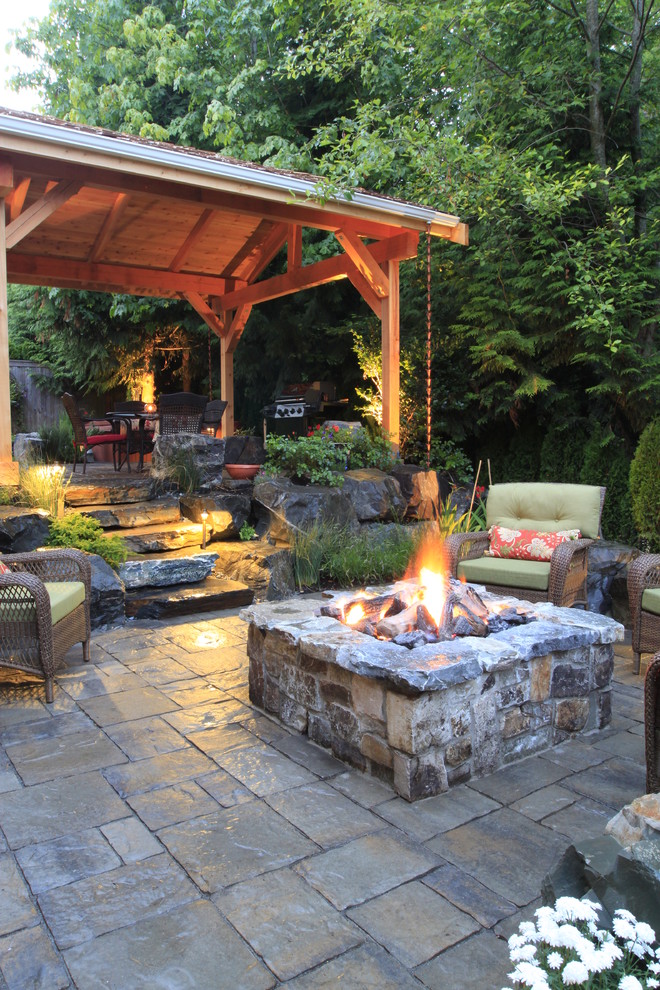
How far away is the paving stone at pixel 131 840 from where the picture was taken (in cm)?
216

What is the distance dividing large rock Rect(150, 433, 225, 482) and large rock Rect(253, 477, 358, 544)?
0.56m

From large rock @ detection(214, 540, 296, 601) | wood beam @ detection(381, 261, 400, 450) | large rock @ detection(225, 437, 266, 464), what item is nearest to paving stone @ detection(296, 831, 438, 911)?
large rock @ detection(214, 540, 296, 601)

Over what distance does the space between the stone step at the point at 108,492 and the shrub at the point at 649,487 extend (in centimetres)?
422

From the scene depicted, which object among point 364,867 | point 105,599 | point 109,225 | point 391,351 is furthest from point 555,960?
point 109,225

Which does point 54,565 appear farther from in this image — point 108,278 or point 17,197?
point 108,278

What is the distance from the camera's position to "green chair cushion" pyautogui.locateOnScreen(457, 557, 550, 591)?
431 cm

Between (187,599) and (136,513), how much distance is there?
1440mm

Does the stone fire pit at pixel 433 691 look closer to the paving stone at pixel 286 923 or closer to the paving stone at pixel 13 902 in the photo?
the paving stone at pixel 286 923

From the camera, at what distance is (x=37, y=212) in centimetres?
565

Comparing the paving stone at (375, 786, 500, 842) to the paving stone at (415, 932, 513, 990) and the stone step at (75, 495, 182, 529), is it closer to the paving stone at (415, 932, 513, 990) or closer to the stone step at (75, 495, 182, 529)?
the paving stone at (415, 932, 513, 990)

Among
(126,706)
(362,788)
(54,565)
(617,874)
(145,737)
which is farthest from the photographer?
(54,565)

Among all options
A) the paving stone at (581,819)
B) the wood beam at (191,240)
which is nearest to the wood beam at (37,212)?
the wood beam at (191,240)

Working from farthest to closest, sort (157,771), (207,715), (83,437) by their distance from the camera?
(83,437) → (207,715) → (157,771)

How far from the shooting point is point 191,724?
3.16 metres
